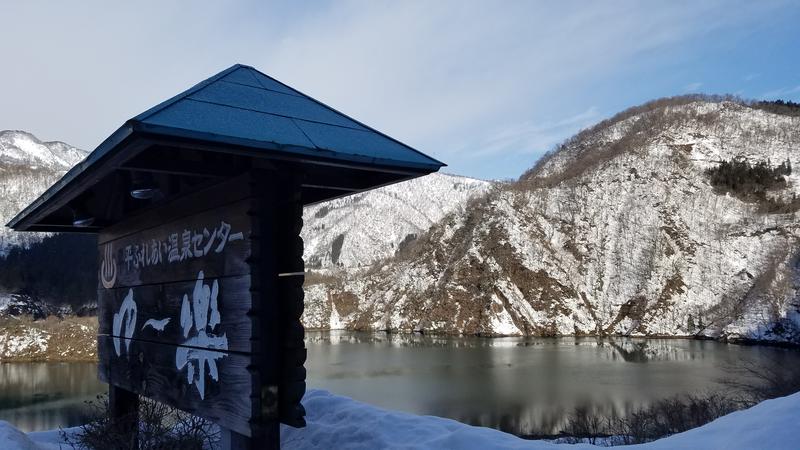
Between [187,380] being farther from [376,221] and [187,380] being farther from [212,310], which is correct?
[376,221]

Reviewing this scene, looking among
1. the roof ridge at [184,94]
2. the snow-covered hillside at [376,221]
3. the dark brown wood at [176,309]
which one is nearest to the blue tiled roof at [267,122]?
the roof ridge at [184,94]

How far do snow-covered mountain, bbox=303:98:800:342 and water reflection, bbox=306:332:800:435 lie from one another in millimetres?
7132

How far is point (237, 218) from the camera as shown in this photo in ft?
13.4

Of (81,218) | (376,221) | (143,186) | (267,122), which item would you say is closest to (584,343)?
(81,218)

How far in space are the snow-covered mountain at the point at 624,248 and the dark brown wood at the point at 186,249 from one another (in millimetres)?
42445

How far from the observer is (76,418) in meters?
19.1

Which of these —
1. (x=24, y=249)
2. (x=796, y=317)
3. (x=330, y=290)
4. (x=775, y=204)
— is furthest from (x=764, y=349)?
(x=24, y=249)

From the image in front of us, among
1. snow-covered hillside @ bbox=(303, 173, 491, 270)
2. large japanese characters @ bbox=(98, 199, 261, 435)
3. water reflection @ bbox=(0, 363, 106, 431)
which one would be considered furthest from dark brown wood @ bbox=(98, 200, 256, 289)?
snow-covered hillside @ bbox=(303, 173, 491, 270)

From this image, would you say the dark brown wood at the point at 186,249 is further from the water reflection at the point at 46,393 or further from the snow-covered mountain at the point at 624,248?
the snow-covered mountain at the point at 624,248

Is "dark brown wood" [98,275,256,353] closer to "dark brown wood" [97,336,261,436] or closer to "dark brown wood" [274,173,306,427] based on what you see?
"dark brown wood" [97,336,261,436]

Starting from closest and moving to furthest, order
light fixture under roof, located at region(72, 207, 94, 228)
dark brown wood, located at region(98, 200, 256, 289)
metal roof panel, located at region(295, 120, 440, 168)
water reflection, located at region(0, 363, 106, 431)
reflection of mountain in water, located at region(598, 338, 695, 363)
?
metal roof panel, located at region(295, 120, 440, 168), dark brown wood, located at region(98, 200, 256, 289), light fixture under roof, located at region(72, 207, 94, 228), water reflection, located at region(0, 363, 106, 431), reflection of mountain in water, located at region(598, 338, 695, 363)

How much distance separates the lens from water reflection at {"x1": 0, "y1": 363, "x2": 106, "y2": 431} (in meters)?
19.6

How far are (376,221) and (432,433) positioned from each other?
97.6m

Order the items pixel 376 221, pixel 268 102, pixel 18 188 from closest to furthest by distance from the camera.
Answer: pixel 268 102 < pixel 18 188 < pixel 376 221
